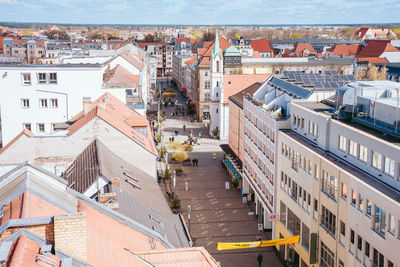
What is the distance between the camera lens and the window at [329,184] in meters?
30.7

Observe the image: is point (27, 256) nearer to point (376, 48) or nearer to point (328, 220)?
point (328, 220)

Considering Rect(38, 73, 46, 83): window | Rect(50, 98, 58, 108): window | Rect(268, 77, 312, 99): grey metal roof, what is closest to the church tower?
Rect(268, 77, 312, 99): grey metal roof

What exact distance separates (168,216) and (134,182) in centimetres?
355

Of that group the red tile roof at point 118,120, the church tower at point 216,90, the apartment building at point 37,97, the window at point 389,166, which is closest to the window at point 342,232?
the window at point 389,166

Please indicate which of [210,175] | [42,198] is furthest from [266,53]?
[42,198]

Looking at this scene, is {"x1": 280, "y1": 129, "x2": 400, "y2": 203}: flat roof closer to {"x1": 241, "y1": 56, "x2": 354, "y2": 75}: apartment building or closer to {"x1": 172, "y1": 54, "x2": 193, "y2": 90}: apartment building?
{"x1": 241, "y1": 56, "x2": 354, "y2": 75}: apartment building

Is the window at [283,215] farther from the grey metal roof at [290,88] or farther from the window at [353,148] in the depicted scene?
the window at [353,148]

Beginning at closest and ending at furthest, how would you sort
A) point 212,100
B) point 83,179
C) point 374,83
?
point 83,179 < point 374,83 < point 212,100

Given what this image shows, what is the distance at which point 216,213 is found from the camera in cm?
5012

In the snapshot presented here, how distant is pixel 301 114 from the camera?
1539 inches

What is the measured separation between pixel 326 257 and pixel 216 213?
18.9 meters

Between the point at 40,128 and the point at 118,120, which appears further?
the point at 40,128

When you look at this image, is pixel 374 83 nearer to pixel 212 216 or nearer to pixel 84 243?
pixel 212 216

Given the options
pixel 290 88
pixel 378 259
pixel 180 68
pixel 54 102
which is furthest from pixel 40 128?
pixel 180 68
